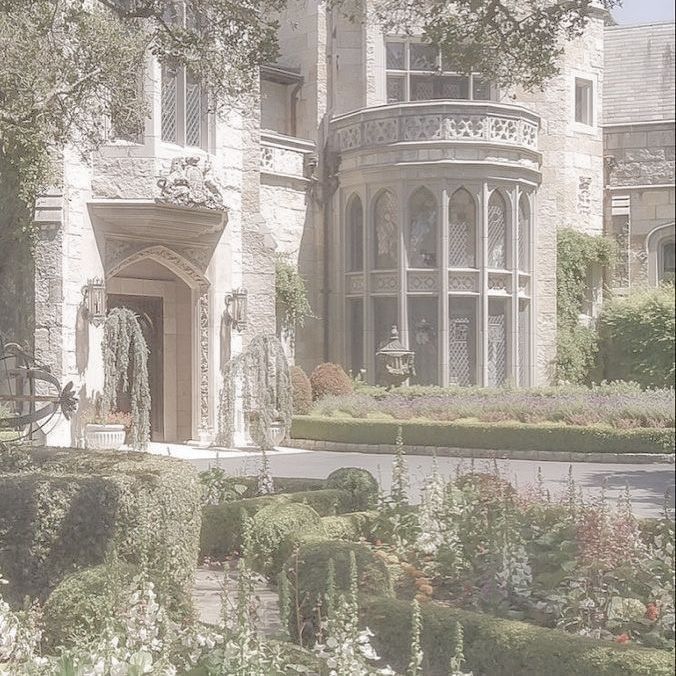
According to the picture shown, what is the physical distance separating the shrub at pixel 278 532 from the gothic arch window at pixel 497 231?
11.7m

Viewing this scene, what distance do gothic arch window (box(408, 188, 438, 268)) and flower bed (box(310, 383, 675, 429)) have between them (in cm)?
227

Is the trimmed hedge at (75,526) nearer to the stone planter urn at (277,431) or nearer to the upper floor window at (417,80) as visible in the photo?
the stone planter urn at (277,431)

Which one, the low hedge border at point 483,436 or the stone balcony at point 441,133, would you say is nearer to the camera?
the low hedge border at point 483,436

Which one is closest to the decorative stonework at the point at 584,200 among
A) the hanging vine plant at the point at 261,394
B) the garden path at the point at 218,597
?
the hanging vine plant at the point at 261,394

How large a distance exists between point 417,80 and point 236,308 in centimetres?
579

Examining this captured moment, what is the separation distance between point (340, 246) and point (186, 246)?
145 inches

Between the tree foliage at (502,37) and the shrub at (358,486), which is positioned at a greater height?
the tree foliage at (502,37)

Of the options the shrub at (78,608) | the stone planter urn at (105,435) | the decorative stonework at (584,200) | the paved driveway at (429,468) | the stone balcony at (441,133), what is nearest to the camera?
the shrub at (78,608)

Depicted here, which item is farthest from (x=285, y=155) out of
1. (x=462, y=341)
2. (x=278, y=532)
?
(x=278, y=532)

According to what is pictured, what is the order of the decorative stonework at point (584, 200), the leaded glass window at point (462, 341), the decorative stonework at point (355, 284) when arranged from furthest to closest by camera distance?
1. the decorative stonework at point (584, 200)
2. the decorative stonework at point (355, 284)
3. the leaded glass window at point (462, 341)

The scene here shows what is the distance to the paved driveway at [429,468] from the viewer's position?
31.9ft

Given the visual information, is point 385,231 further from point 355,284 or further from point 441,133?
point 441,133

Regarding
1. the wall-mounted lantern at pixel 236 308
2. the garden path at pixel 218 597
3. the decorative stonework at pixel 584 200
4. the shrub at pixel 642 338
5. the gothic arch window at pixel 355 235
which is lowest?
the garden path at pixel 218 597

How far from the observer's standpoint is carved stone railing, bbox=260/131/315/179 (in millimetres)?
16969
